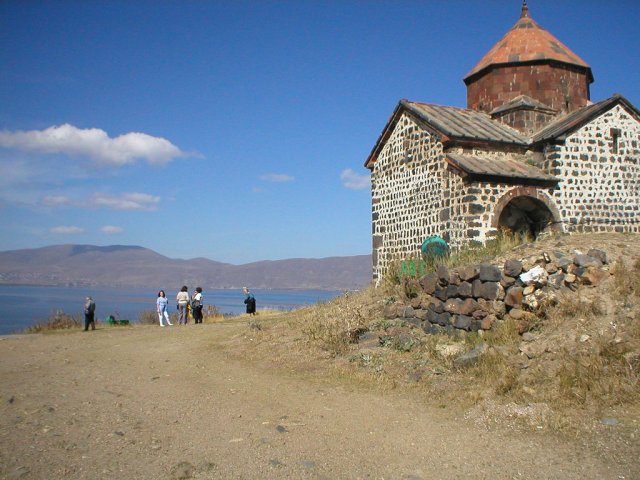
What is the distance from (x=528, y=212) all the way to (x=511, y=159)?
1799mm

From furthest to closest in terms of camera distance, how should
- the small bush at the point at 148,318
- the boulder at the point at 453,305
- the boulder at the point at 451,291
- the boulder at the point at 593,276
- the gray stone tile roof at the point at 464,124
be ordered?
the small bush at the point at 148,318 → the gray stone tile roof at the point at 464,124 → the boulder at the point at 451,291 → the boulder at the point at 453,305 → the boulder at the point at 593,276

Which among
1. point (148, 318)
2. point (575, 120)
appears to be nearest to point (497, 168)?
point (575, 120)

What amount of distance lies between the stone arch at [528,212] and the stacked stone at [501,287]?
18.5 feet

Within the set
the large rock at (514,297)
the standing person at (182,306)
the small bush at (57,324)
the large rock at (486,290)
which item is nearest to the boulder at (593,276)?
the large rock at (514,297)

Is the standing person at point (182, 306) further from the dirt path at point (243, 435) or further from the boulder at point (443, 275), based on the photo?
the boulder at point (443, 275)

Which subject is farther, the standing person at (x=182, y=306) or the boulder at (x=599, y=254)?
the standing person at (x=182, y=306)

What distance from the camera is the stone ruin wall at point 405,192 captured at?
53.5 ft

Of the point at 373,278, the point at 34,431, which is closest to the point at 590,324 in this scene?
the point at 34,431

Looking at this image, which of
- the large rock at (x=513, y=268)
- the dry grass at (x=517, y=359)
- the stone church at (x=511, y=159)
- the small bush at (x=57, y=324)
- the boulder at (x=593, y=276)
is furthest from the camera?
the small bush at (x=57, y=324)

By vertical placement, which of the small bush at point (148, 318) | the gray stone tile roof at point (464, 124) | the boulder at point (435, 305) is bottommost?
the small bush at point (148, 318)

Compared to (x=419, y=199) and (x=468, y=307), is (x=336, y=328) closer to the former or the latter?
(x=468, y=307)

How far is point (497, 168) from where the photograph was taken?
612 inches

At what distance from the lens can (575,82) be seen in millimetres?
19109

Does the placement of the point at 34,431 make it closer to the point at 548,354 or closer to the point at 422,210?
the point at 548,354
